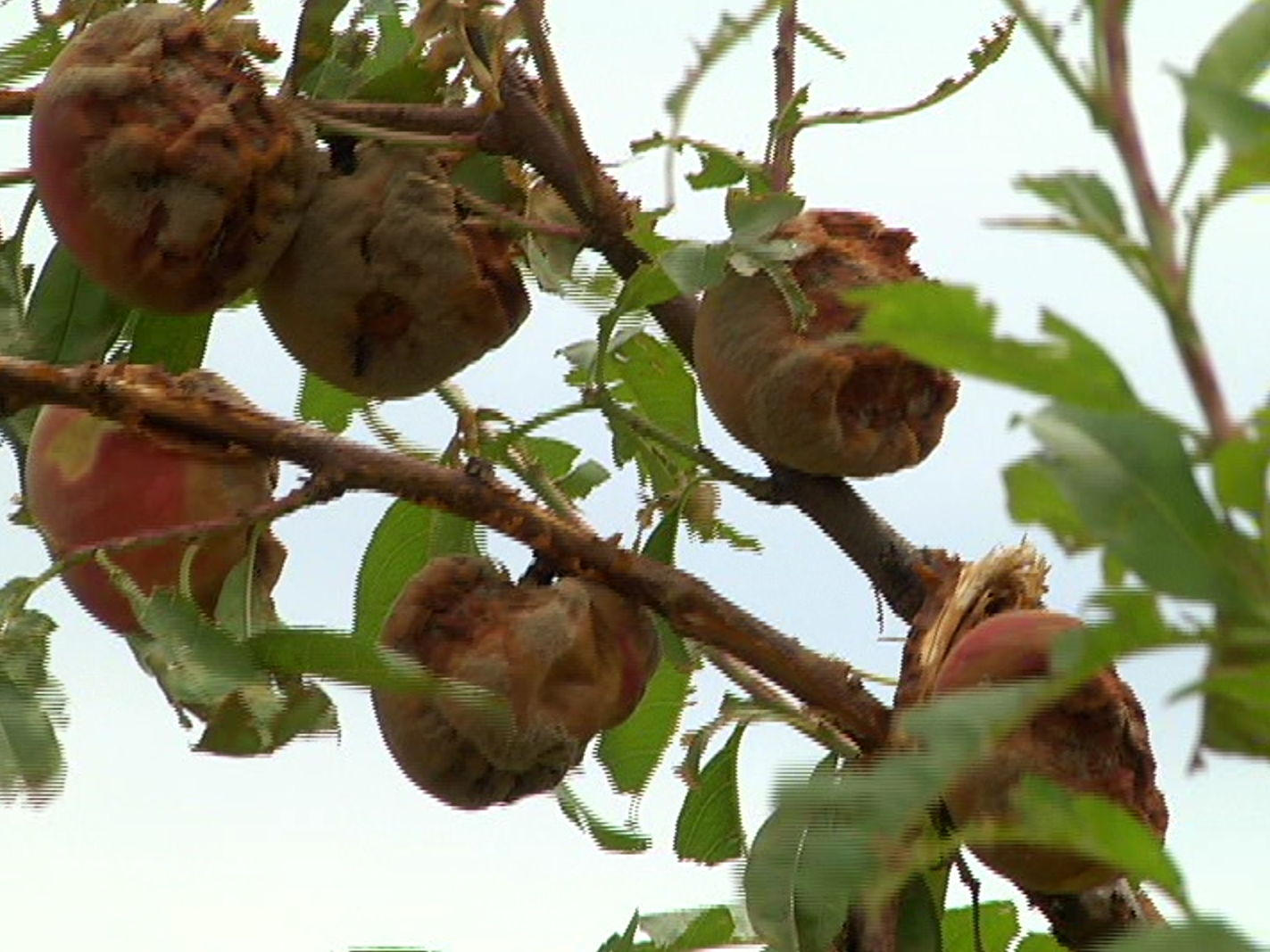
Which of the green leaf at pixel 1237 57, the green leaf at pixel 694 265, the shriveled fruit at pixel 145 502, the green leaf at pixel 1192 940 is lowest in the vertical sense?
the green leaf at pixel 1192 940

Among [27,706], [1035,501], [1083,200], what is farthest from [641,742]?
[1083,200]

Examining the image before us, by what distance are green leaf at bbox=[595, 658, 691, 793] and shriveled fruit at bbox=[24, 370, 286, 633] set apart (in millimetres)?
281

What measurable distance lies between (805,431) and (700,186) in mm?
241

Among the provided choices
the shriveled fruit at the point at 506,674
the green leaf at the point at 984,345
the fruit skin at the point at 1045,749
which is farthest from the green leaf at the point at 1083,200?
the shriveled fruit at the point at 506,674

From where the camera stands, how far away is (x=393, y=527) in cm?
152

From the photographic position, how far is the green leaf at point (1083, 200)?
26.8 inches

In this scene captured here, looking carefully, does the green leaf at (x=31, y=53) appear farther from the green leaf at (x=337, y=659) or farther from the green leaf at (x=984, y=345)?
the green leaf at (x=984, y=345)

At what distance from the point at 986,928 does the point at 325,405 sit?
2.07 feet

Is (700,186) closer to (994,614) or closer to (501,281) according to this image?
(501,281)

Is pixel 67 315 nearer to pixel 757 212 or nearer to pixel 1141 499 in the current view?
pixel 757 212

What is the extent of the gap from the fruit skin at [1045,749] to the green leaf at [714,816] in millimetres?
290

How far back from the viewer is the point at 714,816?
1477 millimetres

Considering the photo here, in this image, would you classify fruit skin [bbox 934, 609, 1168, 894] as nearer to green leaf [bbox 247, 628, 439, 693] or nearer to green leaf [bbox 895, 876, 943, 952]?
green leaf [bbox 895, 876, 943, 952]

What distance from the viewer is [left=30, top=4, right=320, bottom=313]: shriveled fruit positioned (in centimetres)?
127
